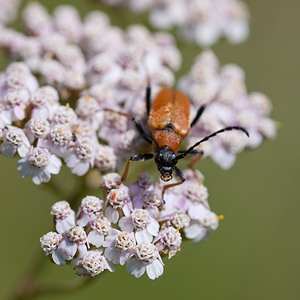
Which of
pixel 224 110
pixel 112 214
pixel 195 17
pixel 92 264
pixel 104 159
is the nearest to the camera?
pixel 92 264

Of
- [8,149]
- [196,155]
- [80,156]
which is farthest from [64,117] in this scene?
[196,155]

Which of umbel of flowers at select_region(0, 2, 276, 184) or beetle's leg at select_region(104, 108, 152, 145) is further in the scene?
beetle's leg at select_region(104, 108, 152, 145)

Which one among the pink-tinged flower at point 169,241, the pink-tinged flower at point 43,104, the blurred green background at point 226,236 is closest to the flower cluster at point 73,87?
the pink-tinged flower at point 43,104

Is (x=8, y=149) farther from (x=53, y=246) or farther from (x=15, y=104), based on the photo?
(x=53, y=246)

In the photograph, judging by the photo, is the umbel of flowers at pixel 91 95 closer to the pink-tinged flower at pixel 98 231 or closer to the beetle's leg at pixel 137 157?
the beetle's leg at pixel 137 157

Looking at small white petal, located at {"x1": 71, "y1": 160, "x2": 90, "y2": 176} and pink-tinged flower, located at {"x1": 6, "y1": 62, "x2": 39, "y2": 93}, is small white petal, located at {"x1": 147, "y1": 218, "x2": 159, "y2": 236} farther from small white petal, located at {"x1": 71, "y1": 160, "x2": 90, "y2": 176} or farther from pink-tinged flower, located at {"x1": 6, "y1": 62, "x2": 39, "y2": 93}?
pink-tinged flower, located at {"x1": 6, "y1": 62, "x2": 39, "y2": 93}

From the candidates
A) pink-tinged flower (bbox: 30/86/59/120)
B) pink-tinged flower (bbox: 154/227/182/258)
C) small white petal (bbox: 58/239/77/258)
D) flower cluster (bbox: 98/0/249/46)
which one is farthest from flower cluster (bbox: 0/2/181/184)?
pink-tinged flower (bbox: 154/227/182/258)
